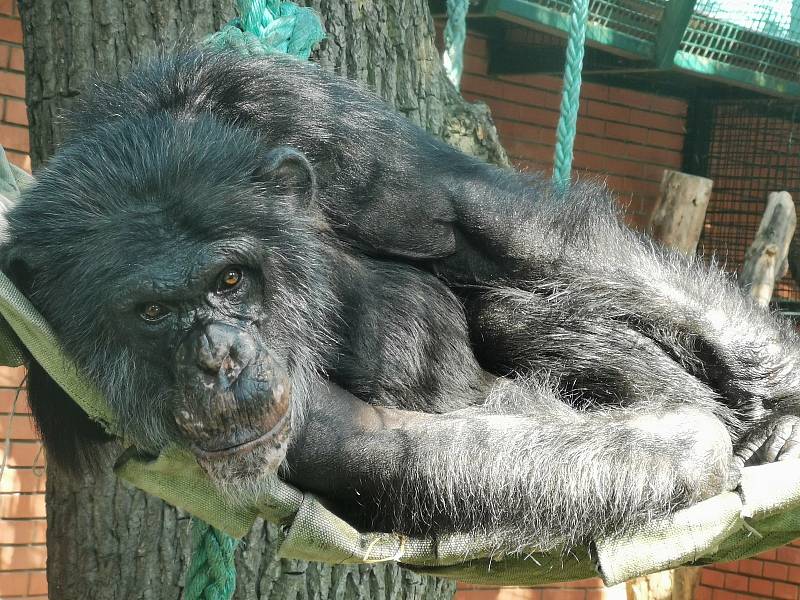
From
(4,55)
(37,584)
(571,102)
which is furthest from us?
(37,584)

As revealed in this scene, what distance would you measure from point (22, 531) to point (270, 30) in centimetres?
525

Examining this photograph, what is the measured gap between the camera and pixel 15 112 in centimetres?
686

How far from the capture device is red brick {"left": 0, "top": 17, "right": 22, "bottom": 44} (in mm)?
6812

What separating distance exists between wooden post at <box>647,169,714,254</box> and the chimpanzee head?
4.37 metres

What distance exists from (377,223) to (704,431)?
1135 mm

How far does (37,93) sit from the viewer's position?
3924 mm

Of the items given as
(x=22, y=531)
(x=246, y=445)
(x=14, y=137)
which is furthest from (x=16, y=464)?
(x=246, y=445)

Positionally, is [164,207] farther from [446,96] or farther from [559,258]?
[446,96]

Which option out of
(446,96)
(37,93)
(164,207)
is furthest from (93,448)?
(446,96)

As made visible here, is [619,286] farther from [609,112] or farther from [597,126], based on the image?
[609,112]

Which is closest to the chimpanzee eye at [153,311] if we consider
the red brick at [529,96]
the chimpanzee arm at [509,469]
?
the chimpanzee arm at [509,469]

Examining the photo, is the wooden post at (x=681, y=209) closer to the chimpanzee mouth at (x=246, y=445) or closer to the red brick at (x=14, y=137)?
the red brick at (x=14, y=137)

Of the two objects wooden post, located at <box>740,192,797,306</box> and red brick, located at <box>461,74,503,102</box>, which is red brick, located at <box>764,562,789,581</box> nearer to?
wooden post, located at <box>740,192,797,306</box>

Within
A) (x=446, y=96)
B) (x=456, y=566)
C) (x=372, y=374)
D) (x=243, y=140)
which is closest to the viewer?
(x=456, y=566)
